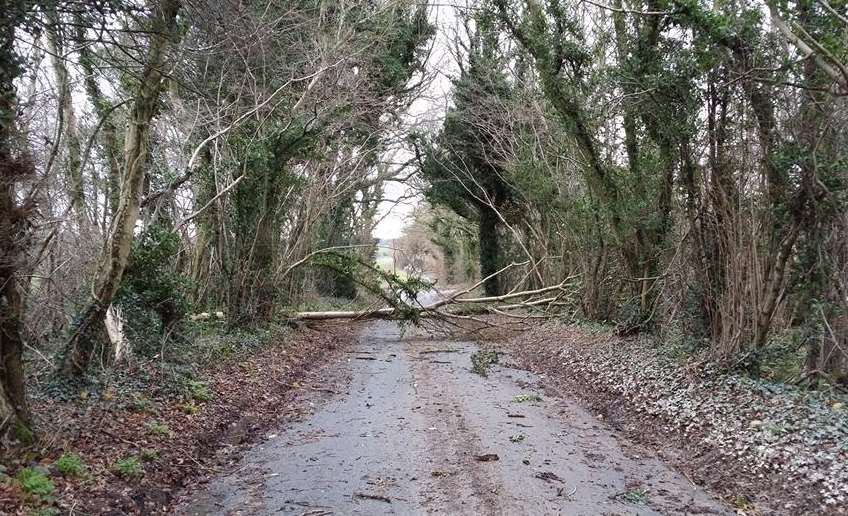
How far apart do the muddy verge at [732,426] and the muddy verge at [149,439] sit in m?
4.77

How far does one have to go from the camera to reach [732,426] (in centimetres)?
639

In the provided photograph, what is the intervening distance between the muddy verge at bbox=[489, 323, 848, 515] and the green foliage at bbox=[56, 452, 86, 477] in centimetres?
559

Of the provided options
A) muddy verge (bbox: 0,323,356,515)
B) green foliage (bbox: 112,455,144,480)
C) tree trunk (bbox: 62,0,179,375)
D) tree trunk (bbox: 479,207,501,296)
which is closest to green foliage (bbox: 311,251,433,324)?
muddy verge (bbox: 0,323,356,515)

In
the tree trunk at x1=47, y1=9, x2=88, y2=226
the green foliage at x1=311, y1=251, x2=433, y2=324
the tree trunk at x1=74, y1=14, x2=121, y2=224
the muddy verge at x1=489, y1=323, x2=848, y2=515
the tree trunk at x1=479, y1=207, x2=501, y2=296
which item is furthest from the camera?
the tree trunk at x1=479, y1=207, x2=501, y2=296

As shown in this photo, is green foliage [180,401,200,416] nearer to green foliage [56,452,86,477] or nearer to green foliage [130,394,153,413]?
green foliage [130,394,153,413]

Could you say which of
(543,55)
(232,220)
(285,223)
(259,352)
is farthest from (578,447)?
(285,223)

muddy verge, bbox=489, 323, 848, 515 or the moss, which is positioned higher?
the moss

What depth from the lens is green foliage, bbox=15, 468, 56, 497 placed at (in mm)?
4441

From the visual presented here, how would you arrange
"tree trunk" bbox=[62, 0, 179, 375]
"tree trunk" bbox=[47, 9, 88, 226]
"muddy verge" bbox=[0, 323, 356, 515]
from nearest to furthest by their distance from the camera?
"muddy verge" bbox=[0, 323, 356, 515] < "tree trunk" bbox=[62, 0, 179, 375] < "tree trunk" bbox=[47, 9, 88, 226]

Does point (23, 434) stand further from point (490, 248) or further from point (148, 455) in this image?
point (490, 248)

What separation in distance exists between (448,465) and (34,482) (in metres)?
3.63

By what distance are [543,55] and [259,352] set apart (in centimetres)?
858

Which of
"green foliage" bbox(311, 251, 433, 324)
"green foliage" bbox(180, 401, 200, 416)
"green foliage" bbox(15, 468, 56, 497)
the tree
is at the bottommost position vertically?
"green foliage" bbox(180, 401, 200, 416)

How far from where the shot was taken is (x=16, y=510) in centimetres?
415
